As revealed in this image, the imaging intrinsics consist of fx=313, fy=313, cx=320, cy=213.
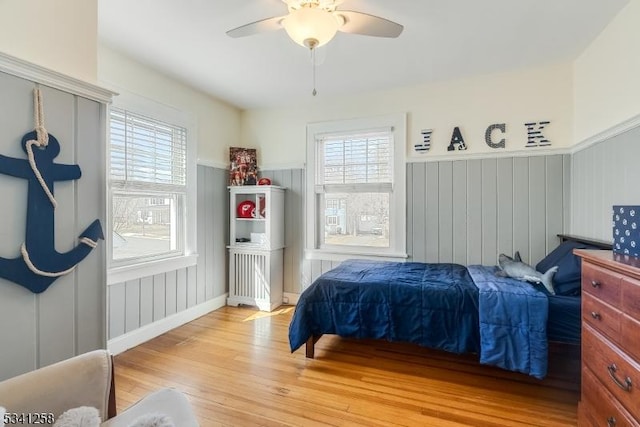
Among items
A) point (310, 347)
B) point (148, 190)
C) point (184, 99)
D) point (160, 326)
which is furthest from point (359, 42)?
point (160, 326)

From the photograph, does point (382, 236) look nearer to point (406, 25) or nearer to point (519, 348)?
point (519, 348)

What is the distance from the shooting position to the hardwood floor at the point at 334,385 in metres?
1.88

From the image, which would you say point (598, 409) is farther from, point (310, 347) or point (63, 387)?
point (63, 387)

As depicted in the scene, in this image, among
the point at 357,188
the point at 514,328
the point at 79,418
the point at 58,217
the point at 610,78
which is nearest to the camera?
the point at 79,418

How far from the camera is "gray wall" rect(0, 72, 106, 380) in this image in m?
1.20

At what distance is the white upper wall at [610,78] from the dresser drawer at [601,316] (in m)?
1.32

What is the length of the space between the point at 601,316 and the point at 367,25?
1983mm

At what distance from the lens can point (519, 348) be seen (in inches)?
83.8

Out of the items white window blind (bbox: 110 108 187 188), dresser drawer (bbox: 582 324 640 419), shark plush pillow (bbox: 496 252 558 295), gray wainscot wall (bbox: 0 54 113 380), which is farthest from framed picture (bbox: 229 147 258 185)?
dresser drawer (bbox: 582 324 640 419)

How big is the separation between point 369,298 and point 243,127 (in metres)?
2.95

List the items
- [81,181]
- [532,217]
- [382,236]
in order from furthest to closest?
1. [382,236]
2. [532,217]
3. [81,181]

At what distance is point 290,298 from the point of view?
4.06 meters

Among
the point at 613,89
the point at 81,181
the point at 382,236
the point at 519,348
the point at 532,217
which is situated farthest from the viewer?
the point at 382,236

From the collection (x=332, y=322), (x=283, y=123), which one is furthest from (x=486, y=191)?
(x=283, y=123)
